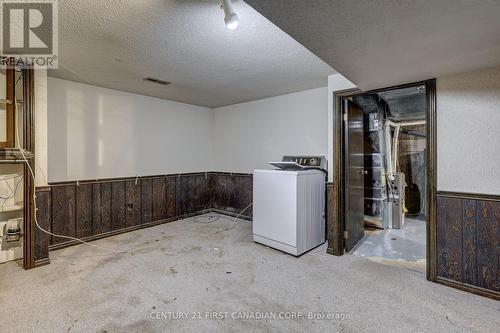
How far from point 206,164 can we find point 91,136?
221 centimetres

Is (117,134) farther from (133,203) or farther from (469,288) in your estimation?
(469,288)

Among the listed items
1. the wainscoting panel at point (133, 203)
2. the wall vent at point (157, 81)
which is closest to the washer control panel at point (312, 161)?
the wall vent at point (157, 81)

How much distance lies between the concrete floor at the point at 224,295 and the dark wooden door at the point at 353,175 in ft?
1.48

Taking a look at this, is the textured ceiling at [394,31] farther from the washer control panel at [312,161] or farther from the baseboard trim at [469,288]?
the baseboard trim at [469,288]

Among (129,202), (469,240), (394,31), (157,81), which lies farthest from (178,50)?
(469,240)

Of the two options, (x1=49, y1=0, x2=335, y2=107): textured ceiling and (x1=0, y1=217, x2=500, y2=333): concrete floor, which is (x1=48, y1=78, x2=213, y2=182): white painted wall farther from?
(x1=0, y1=217, x2=500, y2=333): concrete floor

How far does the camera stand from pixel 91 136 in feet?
11.8

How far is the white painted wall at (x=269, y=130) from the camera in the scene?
12.0 feet

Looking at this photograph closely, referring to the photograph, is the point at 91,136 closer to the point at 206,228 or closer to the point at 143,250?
the point at 143,250

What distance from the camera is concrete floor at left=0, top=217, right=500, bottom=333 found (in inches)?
69.3

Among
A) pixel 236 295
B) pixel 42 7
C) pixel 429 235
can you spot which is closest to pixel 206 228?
pixel 236 295

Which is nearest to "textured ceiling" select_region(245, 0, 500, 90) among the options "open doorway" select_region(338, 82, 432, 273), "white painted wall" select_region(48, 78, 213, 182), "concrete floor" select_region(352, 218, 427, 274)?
"open doorway" select_region(338, 82, 432, 273)

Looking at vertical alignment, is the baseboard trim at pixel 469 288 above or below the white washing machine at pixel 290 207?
below

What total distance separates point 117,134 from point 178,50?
2151 millimetres
